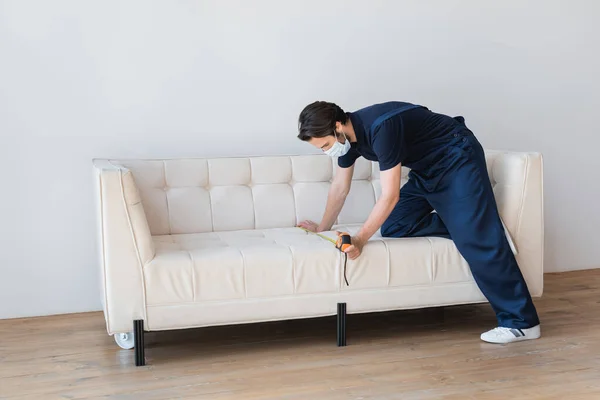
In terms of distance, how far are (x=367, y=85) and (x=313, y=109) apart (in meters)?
1.10

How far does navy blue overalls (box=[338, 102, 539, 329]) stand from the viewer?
9.74ft

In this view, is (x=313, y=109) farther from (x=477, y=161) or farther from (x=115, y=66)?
(x=115, y=66)

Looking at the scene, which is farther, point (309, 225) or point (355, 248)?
point (309, 225)

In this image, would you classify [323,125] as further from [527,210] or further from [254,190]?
[527,210]

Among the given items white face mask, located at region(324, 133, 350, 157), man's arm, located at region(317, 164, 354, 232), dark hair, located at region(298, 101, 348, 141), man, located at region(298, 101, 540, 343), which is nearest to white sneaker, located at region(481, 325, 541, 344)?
man, located at region(298, 101, 540, 343)

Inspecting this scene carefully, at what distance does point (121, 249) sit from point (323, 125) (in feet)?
2.95

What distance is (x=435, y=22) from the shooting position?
155 inches

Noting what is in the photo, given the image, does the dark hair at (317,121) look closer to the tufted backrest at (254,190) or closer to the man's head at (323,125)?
the man's head at (323,125)

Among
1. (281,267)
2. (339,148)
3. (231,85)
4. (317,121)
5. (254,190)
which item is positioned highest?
(231,85)

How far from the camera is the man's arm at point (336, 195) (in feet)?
10.5

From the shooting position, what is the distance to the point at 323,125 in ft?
9.21

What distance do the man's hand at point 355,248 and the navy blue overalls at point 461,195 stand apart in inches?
12.2

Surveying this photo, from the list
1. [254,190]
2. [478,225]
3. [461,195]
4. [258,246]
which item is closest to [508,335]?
[478,225]

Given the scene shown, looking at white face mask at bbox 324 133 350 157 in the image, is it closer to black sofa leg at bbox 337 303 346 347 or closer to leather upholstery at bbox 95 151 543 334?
leather upholstery at bbox 95 151 543 334
